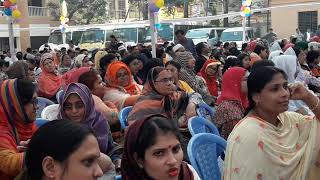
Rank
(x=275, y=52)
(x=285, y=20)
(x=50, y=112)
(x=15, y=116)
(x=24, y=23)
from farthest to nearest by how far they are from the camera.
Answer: (x=24, y=23)
(x=285, y=20)
(x=275, y=52)
(x=50, y=112)
(x=15, y=116)

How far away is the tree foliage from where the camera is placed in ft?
92.1

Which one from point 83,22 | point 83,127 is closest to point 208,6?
point 83,22

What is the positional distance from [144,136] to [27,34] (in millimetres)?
24805

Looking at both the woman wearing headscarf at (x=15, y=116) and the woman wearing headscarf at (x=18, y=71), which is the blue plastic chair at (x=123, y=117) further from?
the woman wearing headscarf at (x=18, y=71)

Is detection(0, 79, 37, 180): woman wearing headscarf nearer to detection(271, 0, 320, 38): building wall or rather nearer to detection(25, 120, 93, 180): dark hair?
detection(25, 120, 93, 180): dark hair

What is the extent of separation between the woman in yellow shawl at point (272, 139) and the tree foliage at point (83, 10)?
26.4 metres

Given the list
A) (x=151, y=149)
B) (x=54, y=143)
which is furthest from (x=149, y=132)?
(x=54, y=143)

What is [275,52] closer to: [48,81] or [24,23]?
[48,81]

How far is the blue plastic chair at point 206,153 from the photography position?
9.54 ft

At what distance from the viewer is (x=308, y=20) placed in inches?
932

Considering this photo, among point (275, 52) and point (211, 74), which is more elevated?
point (275, 52)

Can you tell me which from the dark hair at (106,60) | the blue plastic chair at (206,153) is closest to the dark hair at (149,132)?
the blue plastic chair at (206,153)

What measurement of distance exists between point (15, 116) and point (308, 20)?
23093 mm

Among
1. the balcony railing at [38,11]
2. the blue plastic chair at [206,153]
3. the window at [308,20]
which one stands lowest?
the blue plastic chair at [206,153]
